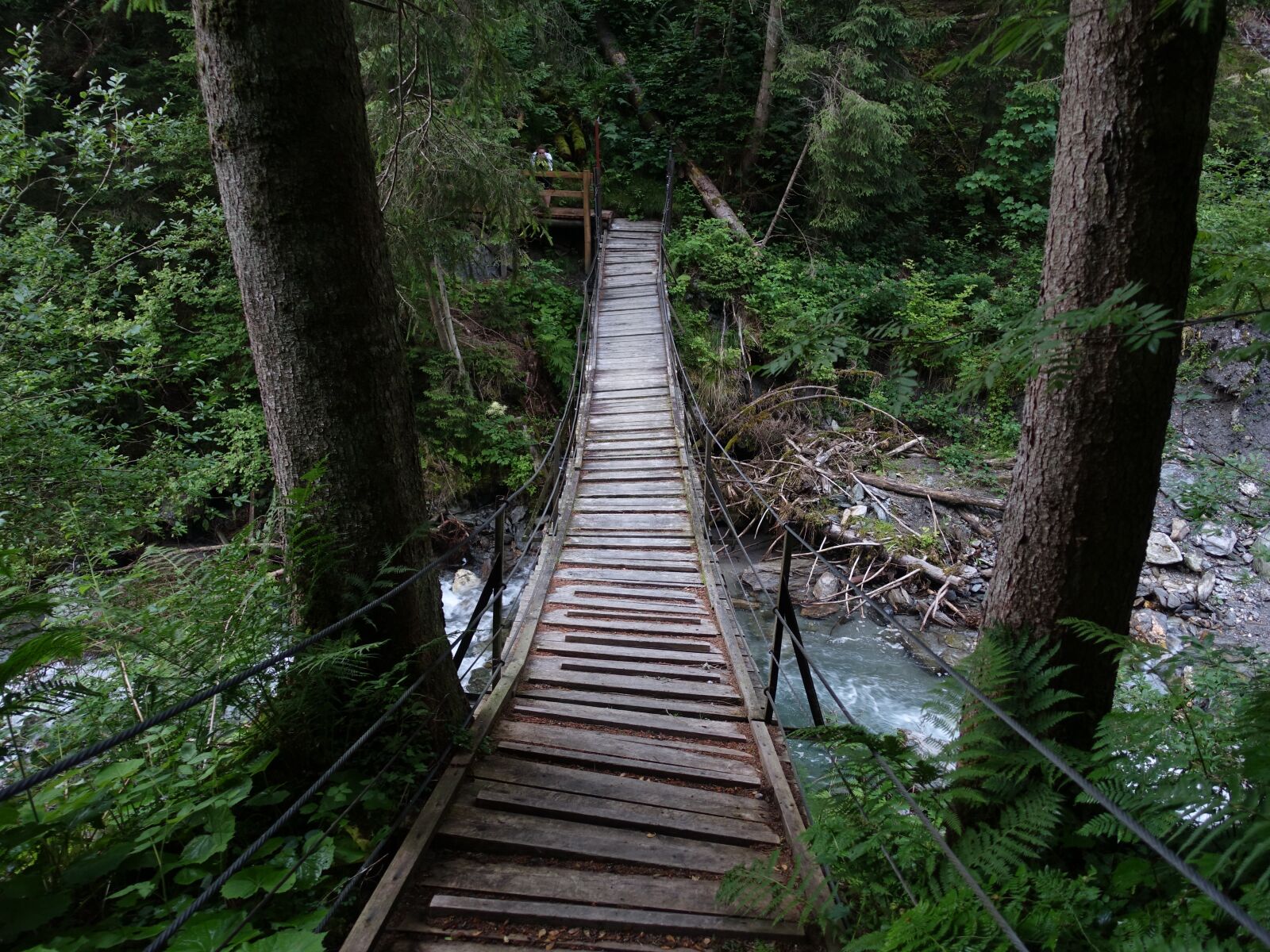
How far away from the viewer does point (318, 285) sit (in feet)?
7.42

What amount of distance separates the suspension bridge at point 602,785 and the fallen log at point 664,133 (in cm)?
1051

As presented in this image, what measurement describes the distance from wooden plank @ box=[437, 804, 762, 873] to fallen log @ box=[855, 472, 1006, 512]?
7479mm

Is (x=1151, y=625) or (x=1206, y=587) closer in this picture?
(x=1151, y=625)

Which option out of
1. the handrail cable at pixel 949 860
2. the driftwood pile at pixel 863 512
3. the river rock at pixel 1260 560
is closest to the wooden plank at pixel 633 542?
the driftwood pile at pixel 863 512

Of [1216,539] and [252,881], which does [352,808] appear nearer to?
[252,881]

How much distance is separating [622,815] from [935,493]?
7716 millimetres

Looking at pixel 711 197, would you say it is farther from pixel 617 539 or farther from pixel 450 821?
pixel 450 821

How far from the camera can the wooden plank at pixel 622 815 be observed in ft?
8.71

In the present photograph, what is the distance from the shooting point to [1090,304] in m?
1.92

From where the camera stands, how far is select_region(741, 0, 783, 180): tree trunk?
13.1 m

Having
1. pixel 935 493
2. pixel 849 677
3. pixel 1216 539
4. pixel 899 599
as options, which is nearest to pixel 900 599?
pixel 899 599

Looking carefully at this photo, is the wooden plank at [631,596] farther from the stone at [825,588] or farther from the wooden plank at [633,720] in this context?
the stone at [825,588]

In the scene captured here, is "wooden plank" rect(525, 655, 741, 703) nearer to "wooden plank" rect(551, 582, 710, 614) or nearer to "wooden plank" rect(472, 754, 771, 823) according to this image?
"wooden plank" rect(472, 754, 771, 823)

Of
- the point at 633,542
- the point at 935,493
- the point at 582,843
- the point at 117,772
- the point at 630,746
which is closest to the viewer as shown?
the point at 117,772
